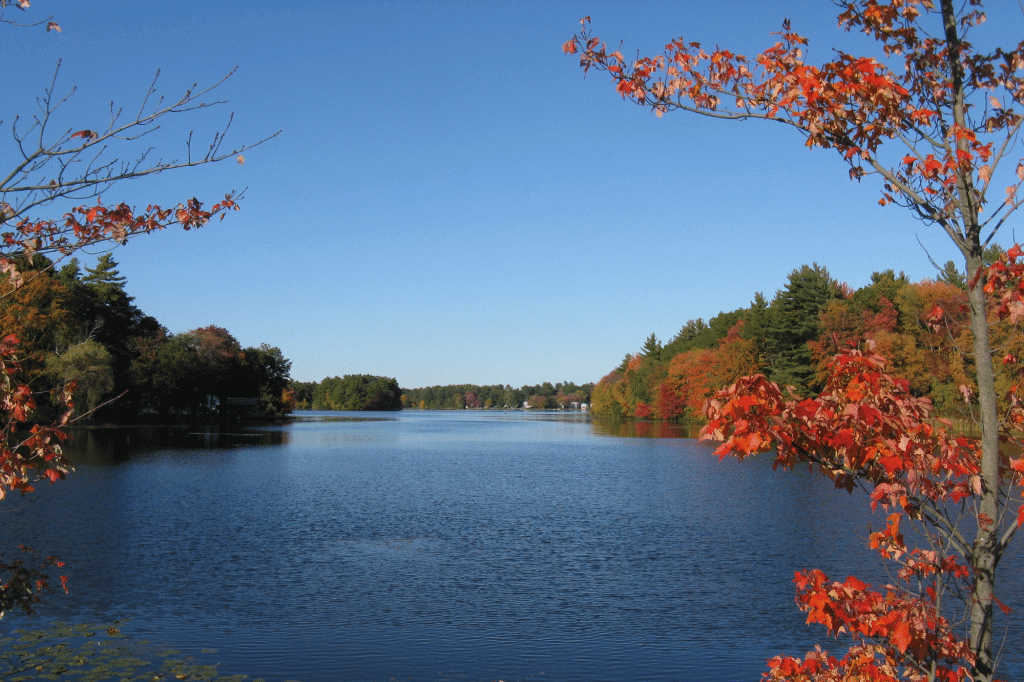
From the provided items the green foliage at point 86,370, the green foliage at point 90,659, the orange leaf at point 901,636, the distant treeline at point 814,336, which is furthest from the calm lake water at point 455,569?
the green foliage at point 86,370

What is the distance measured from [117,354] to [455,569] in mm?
59863

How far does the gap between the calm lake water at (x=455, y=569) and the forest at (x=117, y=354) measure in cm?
2611

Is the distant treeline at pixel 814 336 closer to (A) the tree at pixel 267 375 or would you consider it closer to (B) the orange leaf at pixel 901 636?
(B) the orange leaf at pixel 901 636

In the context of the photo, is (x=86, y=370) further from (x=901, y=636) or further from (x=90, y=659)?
(x=901, y=636)

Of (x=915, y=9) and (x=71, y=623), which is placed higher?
(x=915, y=9)

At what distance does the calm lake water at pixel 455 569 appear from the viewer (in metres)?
9.50

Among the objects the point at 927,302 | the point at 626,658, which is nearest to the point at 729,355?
the point at 927,302

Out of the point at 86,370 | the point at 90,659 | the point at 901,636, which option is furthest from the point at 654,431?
the point at 901,636

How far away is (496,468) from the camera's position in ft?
110

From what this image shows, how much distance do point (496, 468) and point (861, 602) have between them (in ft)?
98.1

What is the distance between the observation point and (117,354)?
63.8 metres

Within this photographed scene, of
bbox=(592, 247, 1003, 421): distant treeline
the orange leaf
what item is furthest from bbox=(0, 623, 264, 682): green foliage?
bbox=(592, 247, 1003, 421): distant treeline

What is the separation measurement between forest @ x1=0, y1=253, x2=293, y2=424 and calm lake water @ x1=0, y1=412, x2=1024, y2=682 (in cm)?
2611

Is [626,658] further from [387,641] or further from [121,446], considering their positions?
[121,446]
